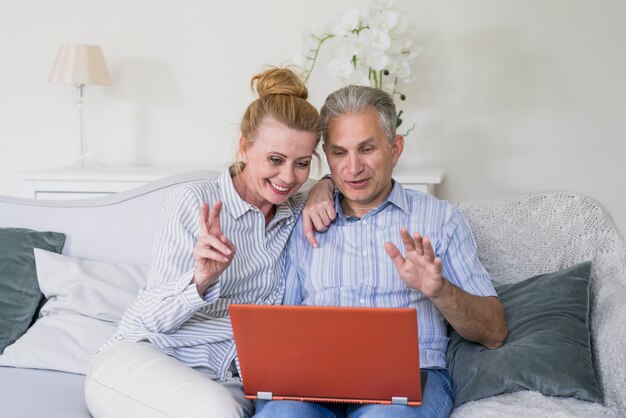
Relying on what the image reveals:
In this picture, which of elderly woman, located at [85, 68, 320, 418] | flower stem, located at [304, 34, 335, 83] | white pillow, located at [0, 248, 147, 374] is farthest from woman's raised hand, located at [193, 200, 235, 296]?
flower stem, located at [304, 34, 335, 83]

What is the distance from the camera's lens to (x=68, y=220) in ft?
8.17

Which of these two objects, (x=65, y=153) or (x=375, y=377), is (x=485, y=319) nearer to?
(x=375, y=377)

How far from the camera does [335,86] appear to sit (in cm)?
362

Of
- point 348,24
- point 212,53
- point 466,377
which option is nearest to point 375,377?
point 466,377

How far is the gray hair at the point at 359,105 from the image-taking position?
202cm

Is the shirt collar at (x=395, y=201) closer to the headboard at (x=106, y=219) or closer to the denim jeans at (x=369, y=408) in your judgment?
the denim jeans at (x=369, y=408)

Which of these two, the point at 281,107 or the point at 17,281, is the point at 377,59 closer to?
the point at 281,107

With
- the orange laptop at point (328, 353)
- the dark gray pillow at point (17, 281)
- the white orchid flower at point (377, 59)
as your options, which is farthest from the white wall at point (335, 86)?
the orange laptop at point (328, 353)

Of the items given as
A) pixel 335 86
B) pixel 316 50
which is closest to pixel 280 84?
pixel 316 50

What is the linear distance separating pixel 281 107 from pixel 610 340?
0.88 meters

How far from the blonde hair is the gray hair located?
0.16ft

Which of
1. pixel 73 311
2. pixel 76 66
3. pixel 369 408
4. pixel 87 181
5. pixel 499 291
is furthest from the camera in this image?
pixel 76 66

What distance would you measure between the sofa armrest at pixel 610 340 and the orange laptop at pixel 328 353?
0.40 meters

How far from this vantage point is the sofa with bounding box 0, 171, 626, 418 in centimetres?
177
